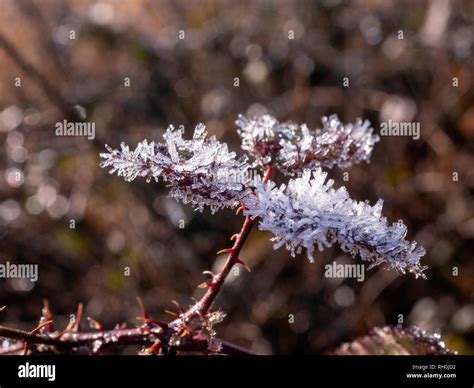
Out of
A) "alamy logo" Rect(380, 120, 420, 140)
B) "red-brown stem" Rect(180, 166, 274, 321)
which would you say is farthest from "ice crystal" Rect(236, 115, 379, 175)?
"alamy logo" Rect(380, 120, 420, 140)

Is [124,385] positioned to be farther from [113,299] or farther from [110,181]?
[110,181]

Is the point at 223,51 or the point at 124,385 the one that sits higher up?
the point at 223,51

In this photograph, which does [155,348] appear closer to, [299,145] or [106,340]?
[106,340]

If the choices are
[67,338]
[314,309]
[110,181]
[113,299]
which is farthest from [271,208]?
[110,181]

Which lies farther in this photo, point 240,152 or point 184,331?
point 240,152

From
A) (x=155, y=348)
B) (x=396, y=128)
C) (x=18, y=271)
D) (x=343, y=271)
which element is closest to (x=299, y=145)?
(x=155, y=348)

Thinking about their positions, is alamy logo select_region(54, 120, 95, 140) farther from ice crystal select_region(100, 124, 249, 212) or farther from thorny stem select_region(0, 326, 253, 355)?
ice crystal select_region(100, 124, 249, 212)

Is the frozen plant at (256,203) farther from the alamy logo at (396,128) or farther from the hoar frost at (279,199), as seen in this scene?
the alamy logo at (396,128)
